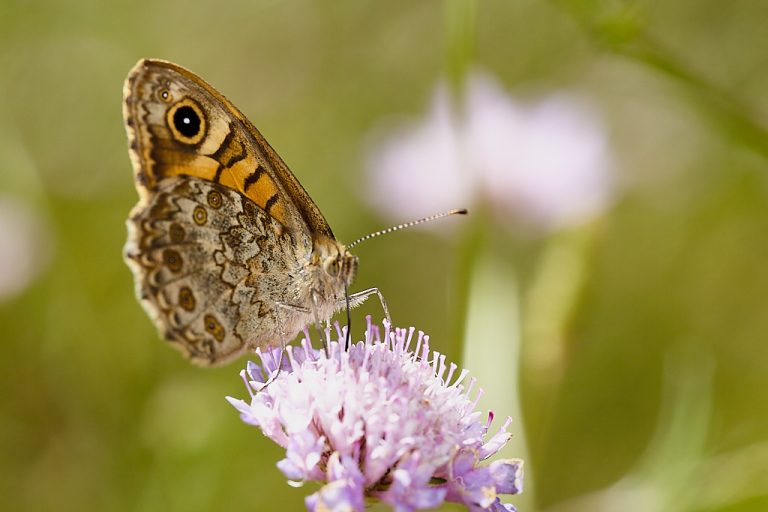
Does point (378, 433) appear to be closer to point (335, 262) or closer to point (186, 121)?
point (335, 262)

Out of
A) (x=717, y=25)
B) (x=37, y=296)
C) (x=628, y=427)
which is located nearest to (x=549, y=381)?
(x=628, y=427)

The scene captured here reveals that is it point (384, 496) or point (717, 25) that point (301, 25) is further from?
point (384, 496)

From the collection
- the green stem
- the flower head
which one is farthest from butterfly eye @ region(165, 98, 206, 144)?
the green stem

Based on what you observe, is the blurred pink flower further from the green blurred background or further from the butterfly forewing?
the butterfly forewing

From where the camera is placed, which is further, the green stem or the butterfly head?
the green stem

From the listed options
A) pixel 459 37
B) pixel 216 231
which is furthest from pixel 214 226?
pixel 459 37

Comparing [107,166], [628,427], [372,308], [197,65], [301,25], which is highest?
[301,25]
